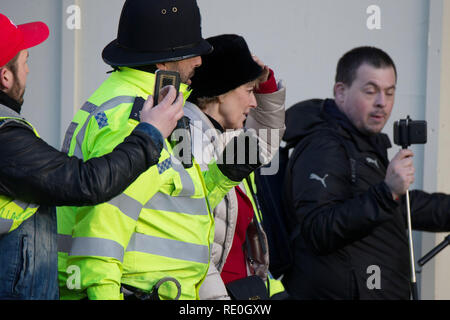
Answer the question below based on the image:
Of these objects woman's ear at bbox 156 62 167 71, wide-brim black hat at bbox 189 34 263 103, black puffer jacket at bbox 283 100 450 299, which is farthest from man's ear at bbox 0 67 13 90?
black puffer jacket at bbox 283 100 450 299

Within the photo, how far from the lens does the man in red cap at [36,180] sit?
2.25 m

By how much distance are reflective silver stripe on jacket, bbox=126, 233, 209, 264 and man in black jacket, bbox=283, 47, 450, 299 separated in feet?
4.14

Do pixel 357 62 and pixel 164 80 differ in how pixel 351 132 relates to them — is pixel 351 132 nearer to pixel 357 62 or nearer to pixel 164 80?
pixel 357 62

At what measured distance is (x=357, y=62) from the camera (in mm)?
4371

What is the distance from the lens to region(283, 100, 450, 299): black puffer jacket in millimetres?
3828

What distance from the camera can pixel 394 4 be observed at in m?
5.00

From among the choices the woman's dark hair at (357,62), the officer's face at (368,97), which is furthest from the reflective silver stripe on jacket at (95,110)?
the woman's dark hair at (357,62)

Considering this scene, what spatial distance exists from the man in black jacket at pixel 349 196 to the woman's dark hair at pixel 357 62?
0.07ft

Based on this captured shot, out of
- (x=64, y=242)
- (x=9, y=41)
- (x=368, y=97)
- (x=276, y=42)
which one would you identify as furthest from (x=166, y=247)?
(x=276, y=42)

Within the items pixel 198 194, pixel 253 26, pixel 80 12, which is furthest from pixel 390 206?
pixel 80 12

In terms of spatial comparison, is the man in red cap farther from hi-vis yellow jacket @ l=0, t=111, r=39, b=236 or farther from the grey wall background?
the grey wall background

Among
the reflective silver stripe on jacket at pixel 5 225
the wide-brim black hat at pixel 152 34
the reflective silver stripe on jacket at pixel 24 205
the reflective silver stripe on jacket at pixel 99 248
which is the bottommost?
the reflective silver stripe on jacket at pixel 99 248

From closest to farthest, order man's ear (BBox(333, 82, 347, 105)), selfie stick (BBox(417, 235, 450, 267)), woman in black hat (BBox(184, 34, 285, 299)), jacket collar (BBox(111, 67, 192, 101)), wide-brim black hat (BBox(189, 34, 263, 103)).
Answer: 1. jacket collar (BBox(111, 67, 192, 101))
2. woman in black hat (BBox(184, 34, 285, 299))
3. wide-brim black hat (BBox(189, 34, 263, 103))
4. selfie stick (BBox(417, 235, 450, 267))
5. man's ear (BBox(333, 82, 347, 105))

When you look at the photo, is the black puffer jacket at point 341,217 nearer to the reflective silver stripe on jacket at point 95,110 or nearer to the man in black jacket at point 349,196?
the man in black jacket at point 349,196
